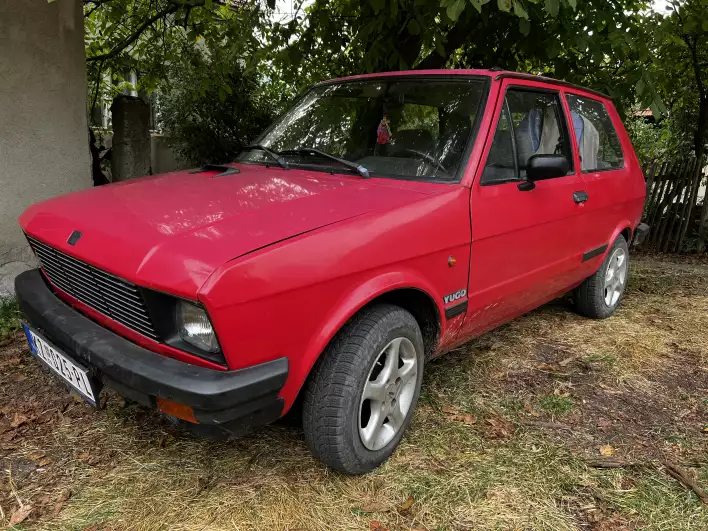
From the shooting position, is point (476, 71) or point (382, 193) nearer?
point (382, 193)

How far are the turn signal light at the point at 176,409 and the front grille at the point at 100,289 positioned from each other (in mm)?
235

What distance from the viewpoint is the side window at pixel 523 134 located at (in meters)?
2.87

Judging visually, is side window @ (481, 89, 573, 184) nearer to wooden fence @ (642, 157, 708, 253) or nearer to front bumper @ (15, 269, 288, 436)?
front bumper @ (15, 269, 288, 436)

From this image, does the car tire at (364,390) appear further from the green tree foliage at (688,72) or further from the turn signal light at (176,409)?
the green tree foliage at (688,72)

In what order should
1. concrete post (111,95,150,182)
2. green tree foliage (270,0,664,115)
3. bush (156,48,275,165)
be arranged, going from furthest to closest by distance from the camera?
bush (156,48,275,165) < concrete post (111,95,150,182) < green tree foliage (270,0,664,115)

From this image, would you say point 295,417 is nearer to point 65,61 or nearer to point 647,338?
point 647,338

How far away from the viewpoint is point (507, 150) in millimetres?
2945

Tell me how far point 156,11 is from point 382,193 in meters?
5.65

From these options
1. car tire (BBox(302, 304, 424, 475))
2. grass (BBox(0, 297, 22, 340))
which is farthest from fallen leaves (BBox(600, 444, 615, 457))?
grass (BBox(0, 297, 22, 340))

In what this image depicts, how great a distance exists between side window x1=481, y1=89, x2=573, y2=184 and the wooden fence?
5034mm

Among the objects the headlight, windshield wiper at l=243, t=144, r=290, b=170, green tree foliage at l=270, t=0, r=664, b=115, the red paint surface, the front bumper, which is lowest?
the front bumper

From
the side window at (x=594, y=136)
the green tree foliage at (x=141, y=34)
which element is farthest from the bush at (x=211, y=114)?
the side window at (x=594, y=136)

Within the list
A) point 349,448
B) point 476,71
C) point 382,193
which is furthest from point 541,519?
point 476,71

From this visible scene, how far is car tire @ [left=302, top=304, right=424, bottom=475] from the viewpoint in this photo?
83.8 inches
